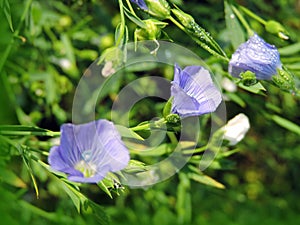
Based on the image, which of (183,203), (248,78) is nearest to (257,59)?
(248,78)

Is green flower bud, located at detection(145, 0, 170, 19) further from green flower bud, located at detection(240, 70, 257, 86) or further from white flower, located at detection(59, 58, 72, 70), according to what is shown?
white flower, located at detection(59, 58, 72, 70)

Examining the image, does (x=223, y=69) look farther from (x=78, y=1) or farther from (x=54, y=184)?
(x=54, y=184)

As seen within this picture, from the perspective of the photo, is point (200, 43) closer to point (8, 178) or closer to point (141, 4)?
point (141, 4)

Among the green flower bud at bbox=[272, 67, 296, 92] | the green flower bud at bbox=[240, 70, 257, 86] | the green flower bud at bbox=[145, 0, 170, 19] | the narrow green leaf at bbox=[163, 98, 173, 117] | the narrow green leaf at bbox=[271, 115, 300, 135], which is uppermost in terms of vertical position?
the green flower bud at bbox=[145, 0, 170, 19]

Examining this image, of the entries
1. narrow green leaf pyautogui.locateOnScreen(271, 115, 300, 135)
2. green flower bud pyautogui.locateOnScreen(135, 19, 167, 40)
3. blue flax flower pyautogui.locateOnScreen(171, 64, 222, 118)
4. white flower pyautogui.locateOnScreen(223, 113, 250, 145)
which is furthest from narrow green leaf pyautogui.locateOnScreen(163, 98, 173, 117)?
narrow green leaf pyautogui.locateOnScreen(271, 115, 300, 135)

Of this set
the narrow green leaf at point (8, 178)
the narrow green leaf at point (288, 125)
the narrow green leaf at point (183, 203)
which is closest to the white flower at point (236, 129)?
the narrow green leaf at point (288, 125)

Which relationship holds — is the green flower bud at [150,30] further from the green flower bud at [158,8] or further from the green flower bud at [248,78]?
the green flower bud at [248,78]
